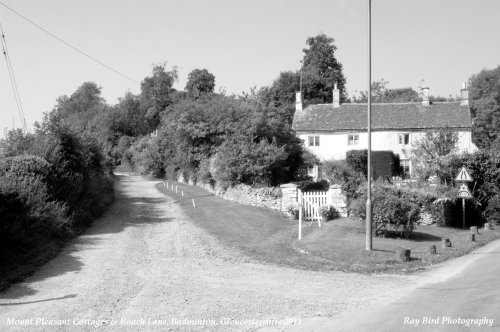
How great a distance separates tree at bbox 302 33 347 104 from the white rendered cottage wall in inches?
941

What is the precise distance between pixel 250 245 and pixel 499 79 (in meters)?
74.2

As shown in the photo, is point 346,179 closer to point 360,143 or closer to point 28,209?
point 28,209

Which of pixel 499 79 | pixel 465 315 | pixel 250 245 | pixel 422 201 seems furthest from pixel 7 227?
pixel 499 79

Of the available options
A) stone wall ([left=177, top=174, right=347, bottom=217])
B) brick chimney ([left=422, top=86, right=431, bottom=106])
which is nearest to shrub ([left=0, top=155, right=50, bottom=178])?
stone wall ([left=177, top=174, right=347, bottom=217])

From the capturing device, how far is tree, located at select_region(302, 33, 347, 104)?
259ft

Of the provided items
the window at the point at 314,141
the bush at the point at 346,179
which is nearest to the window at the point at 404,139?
the window at the point at 314,141

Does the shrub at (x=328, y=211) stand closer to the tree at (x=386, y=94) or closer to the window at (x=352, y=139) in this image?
the window at (x=352, y=139)

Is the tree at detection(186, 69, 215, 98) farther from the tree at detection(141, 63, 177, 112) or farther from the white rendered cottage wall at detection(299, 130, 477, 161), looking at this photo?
the white rendered cottage wall at detection(299, 130, 477, 161)

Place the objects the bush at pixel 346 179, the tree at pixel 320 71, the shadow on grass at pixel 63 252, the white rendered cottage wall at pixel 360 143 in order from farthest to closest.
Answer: the tree at pixel 320 71 < the white rendered cottage wall at pixel 360 143 < the bush at pixel 346 179 < the shadow on grass at pixel 63 252

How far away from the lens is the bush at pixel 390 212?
20.0 metres

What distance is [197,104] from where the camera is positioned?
36875 millimetres

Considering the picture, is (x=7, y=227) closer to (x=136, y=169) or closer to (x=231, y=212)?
(x=231, y=212)

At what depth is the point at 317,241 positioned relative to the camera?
1978 centimetres

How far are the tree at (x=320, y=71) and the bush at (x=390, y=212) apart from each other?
57.6 metres
